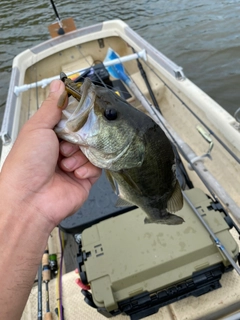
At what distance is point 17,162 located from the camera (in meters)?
1.57

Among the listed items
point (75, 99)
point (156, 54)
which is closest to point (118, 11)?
point (156, 54)

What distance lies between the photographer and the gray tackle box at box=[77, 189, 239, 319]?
181cm

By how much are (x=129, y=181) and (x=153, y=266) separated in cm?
65

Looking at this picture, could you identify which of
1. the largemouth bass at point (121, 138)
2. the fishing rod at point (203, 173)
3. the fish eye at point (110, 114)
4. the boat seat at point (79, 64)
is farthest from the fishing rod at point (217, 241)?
the boat seat at point (79, 64)

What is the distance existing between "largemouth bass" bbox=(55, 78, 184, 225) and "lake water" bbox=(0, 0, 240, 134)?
176 inches

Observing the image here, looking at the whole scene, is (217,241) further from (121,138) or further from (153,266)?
(121,138)

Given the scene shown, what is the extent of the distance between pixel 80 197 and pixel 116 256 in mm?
473

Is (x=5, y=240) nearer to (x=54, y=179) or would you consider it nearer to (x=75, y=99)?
(x=54, y=179)

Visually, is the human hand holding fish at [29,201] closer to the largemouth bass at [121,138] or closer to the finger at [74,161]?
the finger at [74,161]

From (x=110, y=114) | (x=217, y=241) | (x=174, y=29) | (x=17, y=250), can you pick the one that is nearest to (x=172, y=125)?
(x=217, y=241)

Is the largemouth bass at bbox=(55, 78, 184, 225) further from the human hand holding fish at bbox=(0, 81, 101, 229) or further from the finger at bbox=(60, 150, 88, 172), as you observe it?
the finger at bbox=(60, 150, 88, 172)

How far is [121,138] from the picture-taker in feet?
4.66

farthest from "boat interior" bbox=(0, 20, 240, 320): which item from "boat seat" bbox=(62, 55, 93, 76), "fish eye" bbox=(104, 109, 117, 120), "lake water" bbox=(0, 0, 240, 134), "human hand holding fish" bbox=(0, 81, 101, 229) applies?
"lake water" bbox=(0, 0, 240, 134)

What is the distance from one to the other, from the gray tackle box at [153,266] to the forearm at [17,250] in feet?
1.61
